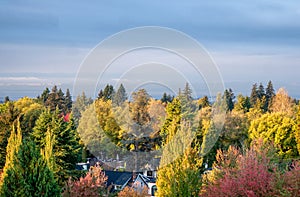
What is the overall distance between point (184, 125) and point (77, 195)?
15.0 feet

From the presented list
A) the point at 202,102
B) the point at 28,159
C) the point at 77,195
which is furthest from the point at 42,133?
the point at 202,102

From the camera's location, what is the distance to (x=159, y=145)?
106ft

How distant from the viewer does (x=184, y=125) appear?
16.6 m

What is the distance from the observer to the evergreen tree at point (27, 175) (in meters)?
12.6

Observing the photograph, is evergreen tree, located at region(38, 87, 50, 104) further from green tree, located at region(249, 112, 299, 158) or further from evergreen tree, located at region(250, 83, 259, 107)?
green tree, located at region(249, 112, 299, 158)

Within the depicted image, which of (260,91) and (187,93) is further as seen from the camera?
(260,91)

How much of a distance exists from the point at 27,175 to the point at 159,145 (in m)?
20.0

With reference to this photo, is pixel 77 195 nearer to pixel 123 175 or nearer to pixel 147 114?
pixel 123 175

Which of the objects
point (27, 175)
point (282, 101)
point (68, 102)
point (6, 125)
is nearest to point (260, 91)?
point (282, 101)

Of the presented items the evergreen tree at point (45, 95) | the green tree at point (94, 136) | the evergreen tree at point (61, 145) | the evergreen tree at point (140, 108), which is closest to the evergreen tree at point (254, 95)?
the evergreen tree at point (45, 95)

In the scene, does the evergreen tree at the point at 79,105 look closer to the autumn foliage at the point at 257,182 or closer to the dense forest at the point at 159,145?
the dense forest at the point at 159,145

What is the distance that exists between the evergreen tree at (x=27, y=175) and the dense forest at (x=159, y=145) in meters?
0.03

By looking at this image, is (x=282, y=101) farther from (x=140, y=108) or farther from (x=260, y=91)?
(x=140, y=108)

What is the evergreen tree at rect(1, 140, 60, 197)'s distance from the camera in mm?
12625
